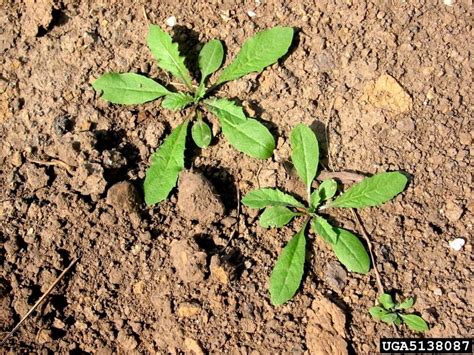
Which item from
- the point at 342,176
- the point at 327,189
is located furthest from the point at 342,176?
the point at 327,189

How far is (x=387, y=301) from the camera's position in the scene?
7.14ft

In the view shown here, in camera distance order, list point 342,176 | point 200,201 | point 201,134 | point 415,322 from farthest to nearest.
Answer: point 201,134 → point 342,176 → point 200,201 → point 415,322

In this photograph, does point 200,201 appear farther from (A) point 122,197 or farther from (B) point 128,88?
(B) point 128,88

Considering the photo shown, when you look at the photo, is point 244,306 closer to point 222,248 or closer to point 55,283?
point 222,248

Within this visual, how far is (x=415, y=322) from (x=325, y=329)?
38 cm

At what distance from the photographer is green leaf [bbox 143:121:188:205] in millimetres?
2453

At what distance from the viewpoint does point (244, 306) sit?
226cm

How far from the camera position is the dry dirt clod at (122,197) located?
95.6 inches

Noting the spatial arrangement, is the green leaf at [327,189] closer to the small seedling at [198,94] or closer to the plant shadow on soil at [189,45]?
the small seedling at [198,94]

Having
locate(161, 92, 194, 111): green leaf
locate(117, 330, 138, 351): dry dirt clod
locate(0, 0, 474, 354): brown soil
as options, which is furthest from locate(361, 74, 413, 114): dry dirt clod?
locate(117, 330, 138, 351): dry dirt clod

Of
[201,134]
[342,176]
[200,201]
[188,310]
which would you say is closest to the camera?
[188,310]

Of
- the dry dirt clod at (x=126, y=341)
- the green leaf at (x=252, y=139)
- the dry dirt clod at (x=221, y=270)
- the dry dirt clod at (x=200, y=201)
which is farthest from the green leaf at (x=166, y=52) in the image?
the dry dirt clod at (x=126, y=341)

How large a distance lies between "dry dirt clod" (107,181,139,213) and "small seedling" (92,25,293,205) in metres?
0.08

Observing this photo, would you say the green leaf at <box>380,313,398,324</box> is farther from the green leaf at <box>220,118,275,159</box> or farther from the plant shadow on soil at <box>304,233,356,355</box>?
the green leaf at <box>220,118,275,159</box>
